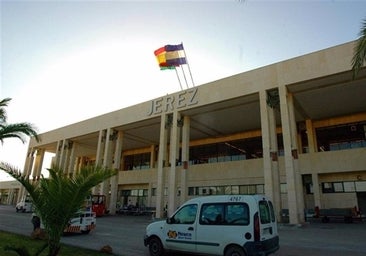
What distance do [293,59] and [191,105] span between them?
9885 mm

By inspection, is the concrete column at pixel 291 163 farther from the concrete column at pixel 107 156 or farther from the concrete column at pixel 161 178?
the concrete column at pixel 107 156

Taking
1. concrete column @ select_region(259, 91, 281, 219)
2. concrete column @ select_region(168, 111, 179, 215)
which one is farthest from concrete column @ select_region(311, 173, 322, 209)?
concrete column @ select_region(168, 111, 179, 215)

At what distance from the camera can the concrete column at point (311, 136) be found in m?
27.8

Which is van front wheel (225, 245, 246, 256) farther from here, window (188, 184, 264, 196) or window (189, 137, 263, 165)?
window (189, 137, 263, 165)

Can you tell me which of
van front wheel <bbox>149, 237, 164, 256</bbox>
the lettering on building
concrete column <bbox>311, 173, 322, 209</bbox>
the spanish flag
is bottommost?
van front wheel <bbox>149, 237, 164, 256</bbox>

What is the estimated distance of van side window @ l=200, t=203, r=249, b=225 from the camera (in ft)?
24.2

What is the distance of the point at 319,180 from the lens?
85.2 feet

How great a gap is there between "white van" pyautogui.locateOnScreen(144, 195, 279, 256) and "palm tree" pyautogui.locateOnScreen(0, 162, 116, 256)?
297 centimetres

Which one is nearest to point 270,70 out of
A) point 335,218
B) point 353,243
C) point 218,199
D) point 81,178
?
point 335,218

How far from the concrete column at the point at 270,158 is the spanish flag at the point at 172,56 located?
36.3 feet

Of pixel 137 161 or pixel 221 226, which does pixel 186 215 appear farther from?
pixel 137 161

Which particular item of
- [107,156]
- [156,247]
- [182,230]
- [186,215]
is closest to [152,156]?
[107,156]

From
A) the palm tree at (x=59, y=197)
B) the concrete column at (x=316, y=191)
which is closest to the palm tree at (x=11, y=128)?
the palm tree at (x=59, y=197)

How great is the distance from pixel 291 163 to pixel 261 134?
37.4ft
